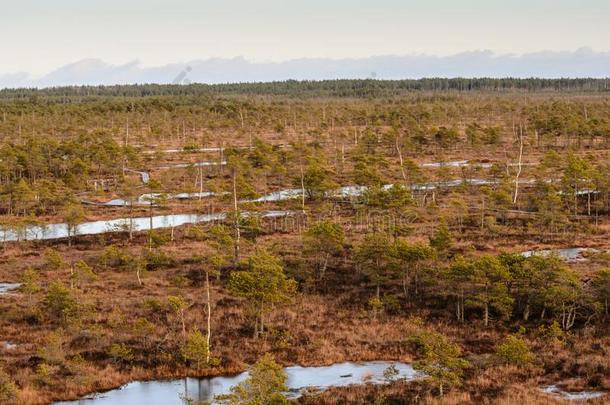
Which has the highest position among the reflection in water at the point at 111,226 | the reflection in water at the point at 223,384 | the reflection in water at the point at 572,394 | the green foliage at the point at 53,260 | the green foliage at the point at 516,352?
the green foliage at the point at 53,260

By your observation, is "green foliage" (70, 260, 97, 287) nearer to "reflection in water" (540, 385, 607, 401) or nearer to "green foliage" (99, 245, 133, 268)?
"green foliage" (99, 245, 133, 268)

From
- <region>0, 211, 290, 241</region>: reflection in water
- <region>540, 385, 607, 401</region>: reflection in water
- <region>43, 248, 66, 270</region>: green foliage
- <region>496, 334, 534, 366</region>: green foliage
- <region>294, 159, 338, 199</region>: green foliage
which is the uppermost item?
<region>294, 159, 338, 199</region>: green foliage

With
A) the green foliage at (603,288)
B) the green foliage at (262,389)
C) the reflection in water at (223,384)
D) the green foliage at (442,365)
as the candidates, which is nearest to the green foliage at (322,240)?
the reflection in water at (223,384)

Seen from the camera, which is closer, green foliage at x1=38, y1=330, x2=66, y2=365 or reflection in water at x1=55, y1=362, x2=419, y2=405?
reflection in water at x1=55, y1=362, x2=419, y2=405

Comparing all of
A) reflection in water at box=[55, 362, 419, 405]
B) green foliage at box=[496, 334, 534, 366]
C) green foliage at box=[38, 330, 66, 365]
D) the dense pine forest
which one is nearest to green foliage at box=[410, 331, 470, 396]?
the dense pine forest

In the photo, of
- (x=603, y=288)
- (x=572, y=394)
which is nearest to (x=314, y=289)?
(x=603, y=288)

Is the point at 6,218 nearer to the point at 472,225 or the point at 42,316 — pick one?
the point at 42,316

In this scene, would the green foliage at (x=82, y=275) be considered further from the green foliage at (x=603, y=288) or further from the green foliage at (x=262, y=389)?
the green foliage at (x=603, y=288)

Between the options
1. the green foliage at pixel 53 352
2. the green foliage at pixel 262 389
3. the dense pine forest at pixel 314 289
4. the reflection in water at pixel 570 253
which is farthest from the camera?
the reflection in water at pixel 570 253

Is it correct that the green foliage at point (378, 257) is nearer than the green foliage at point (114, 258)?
Yes

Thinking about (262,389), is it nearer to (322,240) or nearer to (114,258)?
(322,240)
